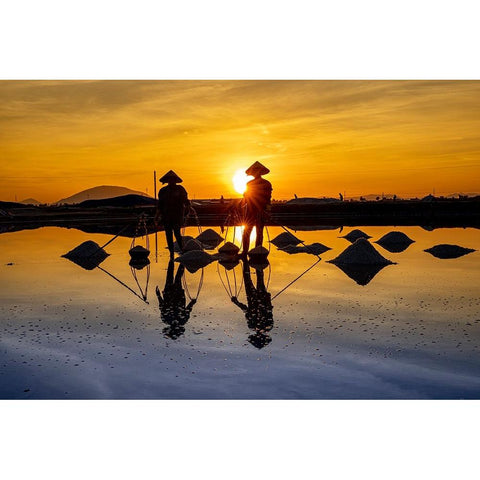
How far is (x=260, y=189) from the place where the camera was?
37.3ft

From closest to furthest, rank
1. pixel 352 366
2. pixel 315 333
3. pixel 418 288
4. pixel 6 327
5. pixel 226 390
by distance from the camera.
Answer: pixel 226 390 < pixel 352 366 < pixel 315 333 < pixel 6 327 < pixel 418 288

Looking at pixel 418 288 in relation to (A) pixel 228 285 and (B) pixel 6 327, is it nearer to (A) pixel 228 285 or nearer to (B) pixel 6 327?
(A) pixel 228 285

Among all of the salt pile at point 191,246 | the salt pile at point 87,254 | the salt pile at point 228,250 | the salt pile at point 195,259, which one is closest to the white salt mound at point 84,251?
the salt pile at point 87,254

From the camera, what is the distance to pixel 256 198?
11.2 meters

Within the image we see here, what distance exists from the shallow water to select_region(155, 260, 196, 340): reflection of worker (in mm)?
84

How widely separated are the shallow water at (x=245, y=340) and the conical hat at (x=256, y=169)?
9.50 ft

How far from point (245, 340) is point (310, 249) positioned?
8.42 metres

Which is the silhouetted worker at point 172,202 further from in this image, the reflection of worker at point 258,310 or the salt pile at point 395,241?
the salt pile at point 395,241

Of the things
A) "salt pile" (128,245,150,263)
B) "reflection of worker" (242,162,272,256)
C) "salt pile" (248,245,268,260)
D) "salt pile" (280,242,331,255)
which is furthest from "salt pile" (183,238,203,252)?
"salt pile" (280,242,331,255)

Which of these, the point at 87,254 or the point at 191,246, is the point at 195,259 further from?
the point at 87,254

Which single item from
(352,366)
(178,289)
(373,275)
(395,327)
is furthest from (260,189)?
(352,366)

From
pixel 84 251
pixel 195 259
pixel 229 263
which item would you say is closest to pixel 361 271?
pixel 229 263

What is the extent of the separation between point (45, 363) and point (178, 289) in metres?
3.53

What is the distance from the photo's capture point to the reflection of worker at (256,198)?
11227 millimetres
